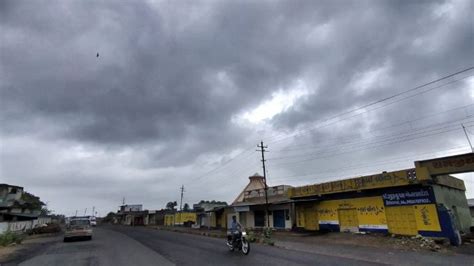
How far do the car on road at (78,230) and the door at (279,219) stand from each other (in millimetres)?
19463

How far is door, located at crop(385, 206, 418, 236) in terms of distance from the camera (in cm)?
2073

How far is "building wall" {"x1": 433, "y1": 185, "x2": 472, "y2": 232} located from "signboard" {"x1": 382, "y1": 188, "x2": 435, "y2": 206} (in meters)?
0.54

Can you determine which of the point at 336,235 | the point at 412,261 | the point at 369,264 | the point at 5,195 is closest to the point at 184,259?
the point at 369,264

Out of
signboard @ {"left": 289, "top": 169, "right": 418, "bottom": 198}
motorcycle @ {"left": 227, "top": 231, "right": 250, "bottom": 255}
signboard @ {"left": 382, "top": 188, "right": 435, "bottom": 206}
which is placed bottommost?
motorcycle @ {"left": 227, "top": 231, "right": 250, "bottom": 255}

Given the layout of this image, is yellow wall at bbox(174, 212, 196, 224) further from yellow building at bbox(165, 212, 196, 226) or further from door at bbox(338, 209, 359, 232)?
door at bbox(338, 209, 359, 232)

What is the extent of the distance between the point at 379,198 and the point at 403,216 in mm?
2219

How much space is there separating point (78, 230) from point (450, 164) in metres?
27.0

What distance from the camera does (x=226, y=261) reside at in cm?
1100

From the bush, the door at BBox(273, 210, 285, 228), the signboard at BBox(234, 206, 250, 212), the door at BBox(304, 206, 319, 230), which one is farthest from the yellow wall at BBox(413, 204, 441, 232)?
the bush

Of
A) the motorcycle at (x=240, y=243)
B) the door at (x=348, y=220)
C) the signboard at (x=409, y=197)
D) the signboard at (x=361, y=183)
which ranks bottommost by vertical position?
the motorcycle at (x=240, y=243)

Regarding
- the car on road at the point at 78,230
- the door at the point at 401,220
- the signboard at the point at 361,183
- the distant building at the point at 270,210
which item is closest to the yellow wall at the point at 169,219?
the distant building at the point at 270,210

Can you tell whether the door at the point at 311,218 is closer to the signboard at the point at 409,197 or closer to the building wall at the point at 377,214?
the building wall at the point at 377,214

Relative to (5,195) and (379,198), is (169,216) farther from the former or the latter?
(379,198)

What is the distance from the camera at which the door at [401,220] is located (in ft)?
→ 68.0
